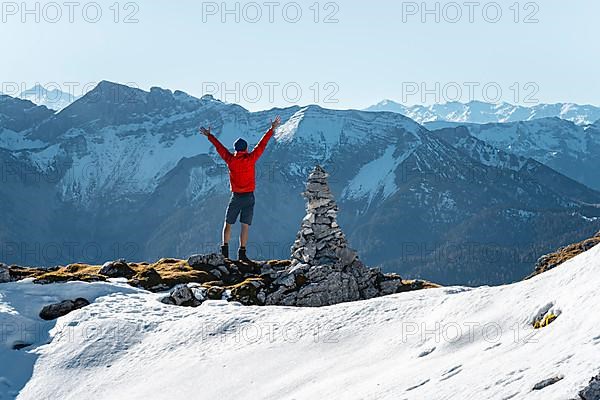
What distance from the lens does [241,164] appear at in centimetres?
3316

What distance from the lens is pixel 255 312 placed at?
24.9 metres

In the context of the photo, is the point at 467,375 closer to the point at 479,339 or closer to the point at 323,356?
the point at 479,339

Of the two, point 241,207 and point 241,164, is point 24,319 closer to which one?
point 241,207

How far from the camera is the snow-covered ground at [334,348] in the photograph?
13371mm

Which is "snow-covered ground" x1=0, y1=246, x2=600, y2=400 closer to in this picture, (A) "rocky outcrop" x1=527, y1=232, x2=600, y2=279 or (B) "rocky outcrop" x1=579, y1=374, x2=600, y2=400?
(B) "rocky outcrop" x1=579, y1=374, x2=600, y2=400

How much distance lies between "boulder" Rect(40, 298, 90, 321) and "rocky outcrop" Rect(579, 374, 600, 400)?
2169cm

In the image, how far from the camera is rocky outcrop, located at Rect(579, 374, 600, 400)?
10766 millimetres

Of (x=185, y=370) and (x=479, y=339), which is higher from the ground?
(x=479, y=339)

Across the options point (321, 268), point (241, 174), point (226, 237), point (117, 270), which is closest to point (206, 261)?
point (226, 237)

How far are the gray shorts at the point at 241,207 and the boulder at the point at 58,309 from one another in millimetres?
8995

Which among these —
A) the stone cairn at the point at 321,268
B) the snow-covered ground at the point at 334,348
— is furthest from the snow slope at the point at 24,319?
the stone cairn at the point at 321,268

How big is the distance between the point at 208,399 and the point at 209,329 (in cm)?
553

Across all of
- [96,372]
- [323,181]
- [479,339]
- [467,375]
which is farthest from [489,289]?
[323,181]

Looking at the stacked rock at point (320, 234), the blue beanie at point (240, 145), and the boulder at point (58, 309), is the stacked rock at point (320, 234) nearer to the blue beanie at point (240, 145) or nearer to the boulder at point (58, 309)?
the blue beanie at point (240, 145)
